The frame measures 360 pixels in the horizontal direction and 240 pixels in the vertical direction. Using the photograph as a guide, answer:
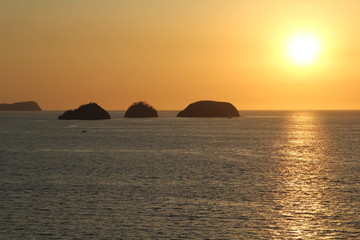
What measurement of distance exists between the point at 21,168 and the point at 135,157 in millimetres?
20719

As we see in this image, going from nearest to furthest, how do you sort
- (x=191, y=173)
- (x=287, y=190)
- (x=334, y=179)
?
1. (x=287, y=190)
2. (x=334, y=179)
3. (x=191, y=173)

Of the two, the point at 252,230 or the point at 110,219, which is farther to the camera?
the point at 110,219

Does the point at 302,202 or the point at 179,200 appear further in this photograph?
the point at 179,200

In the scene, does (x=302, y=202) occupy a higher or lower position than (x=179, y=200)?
lower

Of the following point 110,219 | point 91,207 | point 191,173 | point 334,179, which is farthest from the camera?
point 191,173

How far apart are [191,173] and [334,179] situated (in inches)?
620

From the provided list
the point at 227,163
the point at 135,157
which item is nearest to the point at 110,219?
the point at 227,163

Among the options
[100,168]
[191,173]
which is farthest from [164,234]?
[100,168]

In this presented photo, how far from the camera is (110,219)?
3125 centimetres

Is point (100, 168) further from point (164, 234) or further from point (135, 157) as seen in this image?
point (164, 234)

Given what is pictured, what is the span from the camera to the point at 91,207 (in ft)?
115

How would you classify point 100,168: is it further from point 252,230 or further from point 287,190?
→ point 252,230

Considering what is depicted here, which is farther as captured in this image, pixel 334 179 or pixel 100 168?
pixel 100 168

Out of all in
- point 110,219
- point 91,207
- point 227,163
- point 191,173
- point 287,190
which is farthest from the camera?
point 227,163
